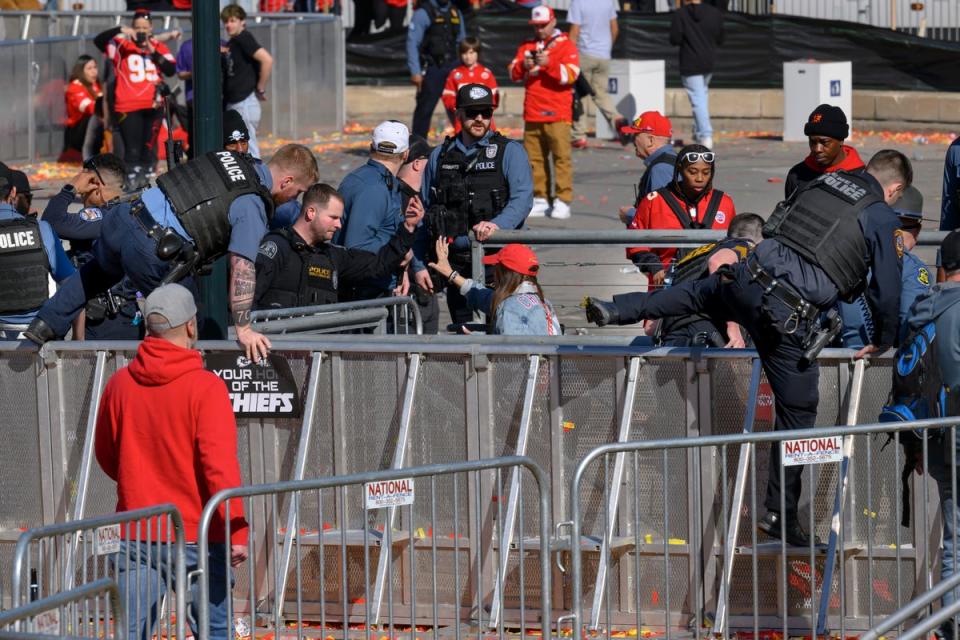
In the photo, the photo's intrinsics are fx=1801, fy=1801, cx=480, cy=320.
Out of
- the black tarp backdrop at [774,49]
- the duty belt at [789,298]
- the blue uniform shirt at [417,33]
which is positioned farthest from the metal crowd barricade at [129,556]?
the black tarp backdrop at [774,49]

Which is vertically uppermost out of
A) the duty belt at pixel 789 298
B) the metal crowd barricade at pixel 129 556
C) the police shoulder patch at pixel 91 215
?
the police shoulder patch at pixel 91 215

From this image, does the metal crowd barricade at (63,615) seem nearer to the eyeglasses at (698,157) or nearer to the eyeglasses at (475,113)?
the eyeglasses at (698,157)

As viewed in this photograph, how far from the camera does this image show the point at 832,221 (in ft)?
25.2

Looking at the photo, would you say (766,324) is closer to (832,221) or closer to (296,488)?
(832,221)

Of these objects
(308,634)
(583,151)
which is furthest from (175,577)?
(583,151)

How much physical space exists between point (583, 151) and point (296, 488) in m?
16.2

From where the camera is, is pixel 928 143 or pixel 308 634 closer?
pixel 308 634

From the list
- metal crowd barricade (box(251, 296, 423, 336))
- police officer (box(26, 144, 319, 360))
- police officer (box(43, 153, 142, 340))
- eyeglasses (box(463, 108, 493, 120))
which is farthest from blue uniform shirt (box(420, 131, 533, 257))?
police officer (box(26, 144, 319, 360))

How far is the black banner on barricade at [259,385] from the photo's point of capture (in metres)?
8.26

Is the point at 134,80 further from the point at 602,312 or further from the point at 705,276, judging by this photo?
the point at 602,312

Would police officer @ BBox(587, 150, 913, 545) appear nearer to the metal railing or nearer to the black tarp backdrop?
the metal railing

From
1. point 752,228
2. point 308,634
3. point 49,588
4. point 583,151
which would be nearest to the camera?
point 49,588

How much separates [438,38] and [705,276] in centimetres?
1247

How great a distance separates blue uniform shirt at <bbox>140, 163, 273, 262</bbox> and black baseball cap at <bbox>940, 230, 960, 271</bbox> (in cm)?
305
